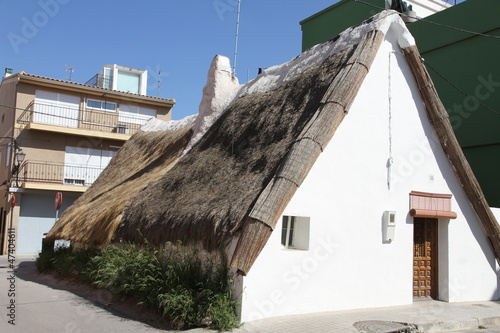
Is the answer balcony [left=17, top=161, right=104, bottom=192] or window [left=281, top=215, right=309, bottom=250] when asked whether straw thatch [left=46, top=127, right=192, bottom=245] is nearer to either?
window [left=281, top=215, right=309, bottom=250]

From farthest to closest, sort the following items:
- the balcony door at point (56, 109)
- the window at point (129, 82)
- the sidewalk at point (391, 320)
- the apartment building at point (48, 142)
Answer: the window at point (129, 82)
the balcony door at point (56, 109)
the apartment building at point (48, 142)
the sidewalk at point (391, 320)

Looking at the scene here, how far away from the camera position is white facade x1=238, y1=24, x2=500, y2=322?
8.65 metres

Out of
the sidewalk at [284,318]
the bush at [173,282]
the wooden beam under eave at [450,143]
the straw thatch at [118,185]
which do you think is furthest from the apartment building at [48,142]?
the wooden beam under eave at [450,143]

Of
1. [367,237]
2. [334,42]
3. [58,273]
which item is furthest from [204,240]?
[58,273]

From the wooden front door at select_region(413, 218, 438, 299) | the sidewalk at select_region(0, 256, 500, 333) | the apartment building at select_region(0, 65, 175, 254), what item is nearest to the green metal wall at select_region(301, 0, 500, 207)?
the wooden front door at select_region(413, 218, 438, 299)

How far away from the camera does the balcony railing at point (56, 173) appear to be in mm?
25609

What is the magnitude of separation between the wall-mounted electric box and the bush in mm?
3682

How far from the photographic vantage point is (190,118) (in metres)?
17.0

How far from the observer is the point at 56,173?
86.9ft

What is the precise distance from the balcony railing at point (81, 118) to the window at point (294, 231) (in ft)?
61.9

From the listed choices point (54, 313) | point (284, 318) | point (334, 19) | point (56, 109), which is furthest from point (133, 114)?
point (284, 318)

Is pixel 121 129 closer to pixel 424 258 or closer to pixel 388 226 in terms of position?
pixel 424 258

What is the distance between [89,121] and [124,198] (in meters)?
16.7

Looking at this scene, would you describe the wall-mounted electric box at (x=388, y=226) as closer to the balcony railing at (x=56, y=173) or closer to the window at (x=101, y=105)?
the balcony railing at (x=56, y=173)
